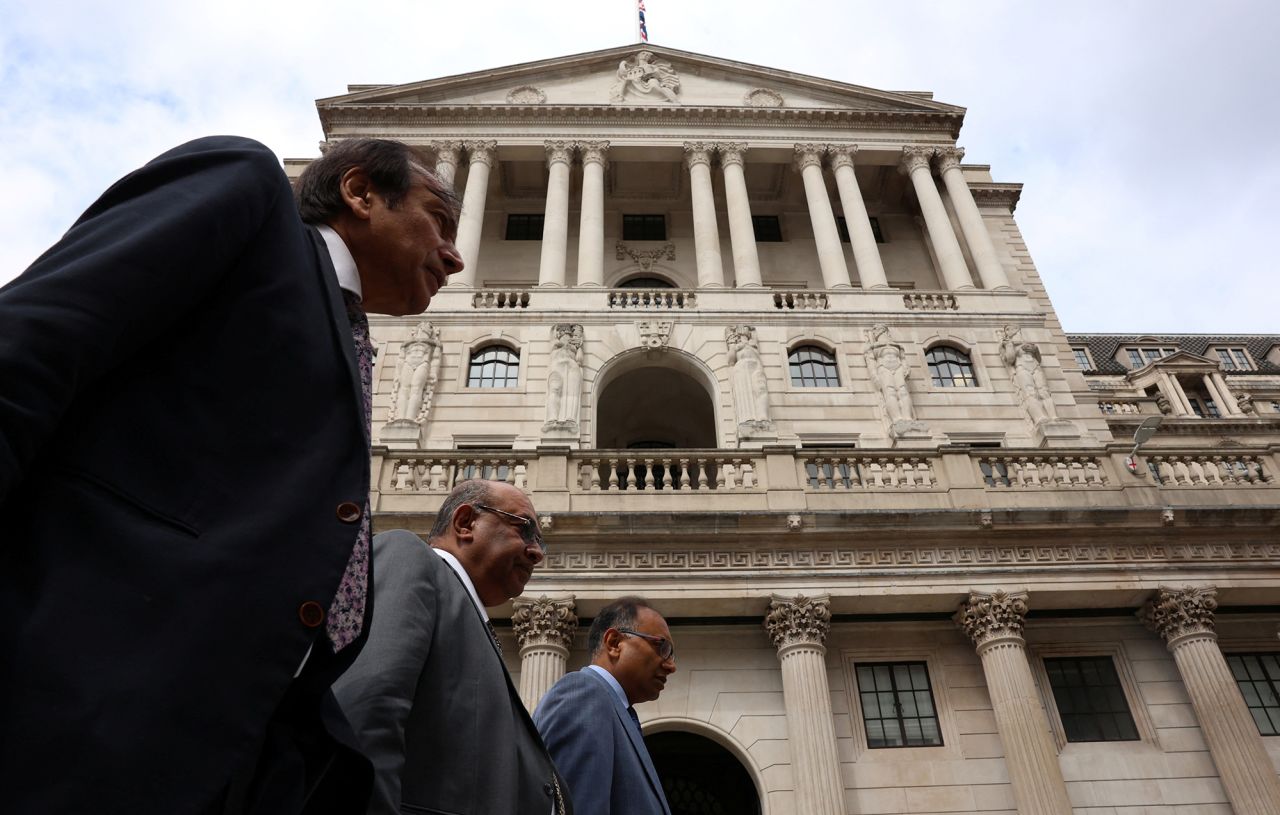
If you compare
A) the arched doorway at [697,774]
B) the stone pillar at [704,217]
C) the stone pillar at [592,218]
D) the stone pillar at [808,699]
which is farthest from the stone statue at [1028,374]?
the stone pillar at [592,218]

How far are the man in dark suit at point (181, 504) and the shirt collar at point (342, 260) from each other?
1.11 ft

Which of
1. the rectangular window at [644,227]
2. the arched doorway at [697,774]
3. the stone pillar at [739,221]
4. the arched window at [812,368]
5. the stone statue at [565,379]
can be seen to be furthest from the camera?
the rectangular window at [644,227]

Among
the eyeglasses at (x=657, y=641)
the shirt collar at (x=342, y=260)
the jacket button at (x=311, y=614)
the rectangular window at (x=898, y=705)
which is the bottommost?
the jacket button at (x=311, y=614)

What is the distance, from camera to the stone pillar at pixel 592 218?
22.2 metres

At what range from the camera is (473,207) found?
23688mm

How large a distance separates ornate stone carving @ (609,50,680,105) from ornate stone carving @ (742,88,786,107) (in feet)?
7.78

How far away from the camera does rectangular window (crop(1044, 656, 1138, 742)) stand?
14469 mm

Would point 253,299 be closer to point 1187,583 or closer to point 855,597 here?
point 855,597

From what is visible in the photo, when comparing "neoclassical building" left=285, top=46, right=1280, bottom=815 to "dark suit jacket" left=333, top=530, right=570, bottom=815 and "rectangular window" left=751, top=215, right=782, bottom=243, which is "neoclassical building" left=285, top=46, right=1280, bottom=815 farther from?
"dark suit jacket" left=333, top=530, right=570, bottom=815

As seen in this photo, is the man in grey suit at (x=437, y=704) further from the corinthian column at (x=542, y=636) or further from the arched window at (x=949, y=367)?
the arched window at (x=949, y=367)

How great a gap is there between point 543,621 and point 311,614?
12.6 metres

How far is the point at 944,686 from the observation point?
580 inches

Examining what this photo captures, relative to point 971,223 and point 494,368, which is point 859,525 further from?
point 971,223

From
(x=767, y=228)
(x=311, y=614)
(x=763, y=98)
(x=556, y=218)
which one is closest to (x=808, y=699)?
(x=311, y=614)
